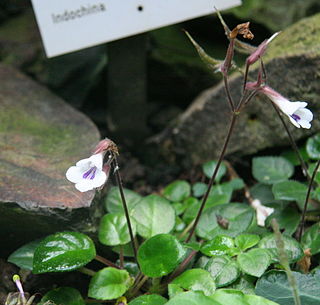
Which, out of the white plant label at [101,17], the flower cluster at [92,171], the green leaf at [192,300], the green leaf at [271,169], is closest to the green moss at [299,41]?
the white plant label at [101,17]

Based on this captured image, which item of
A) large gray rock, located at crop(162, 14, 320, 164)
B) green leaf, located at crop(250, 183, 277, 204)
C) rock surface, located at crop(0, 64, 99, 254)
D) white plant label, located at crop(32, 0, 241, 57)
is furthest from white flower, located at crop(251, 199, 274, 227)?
Result: white plant label, located at crop(32, 0, 241, 57)

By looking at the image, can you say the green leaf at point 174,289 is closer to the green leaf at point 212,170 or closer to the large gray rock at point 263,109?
the green leaf at point 212,170

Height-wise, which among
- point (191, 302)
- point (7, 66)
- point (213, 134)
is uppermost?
point (7, 66)

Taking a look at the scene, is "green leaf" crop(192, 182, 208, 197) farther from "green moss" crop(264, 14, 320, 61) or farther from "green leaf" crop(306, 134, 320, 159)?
"green moss" crop(264, 14, 320, 61)

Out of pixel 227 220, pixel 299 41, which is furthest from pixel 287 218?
pixel 299 41

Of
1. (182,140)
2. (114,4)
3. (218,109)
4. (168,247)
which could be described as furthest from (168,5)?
(168,247)

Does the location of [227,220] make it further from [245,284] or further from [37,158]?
[37,158]

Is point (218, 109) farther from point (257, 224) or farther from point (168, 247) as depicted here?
point (168, 247)
